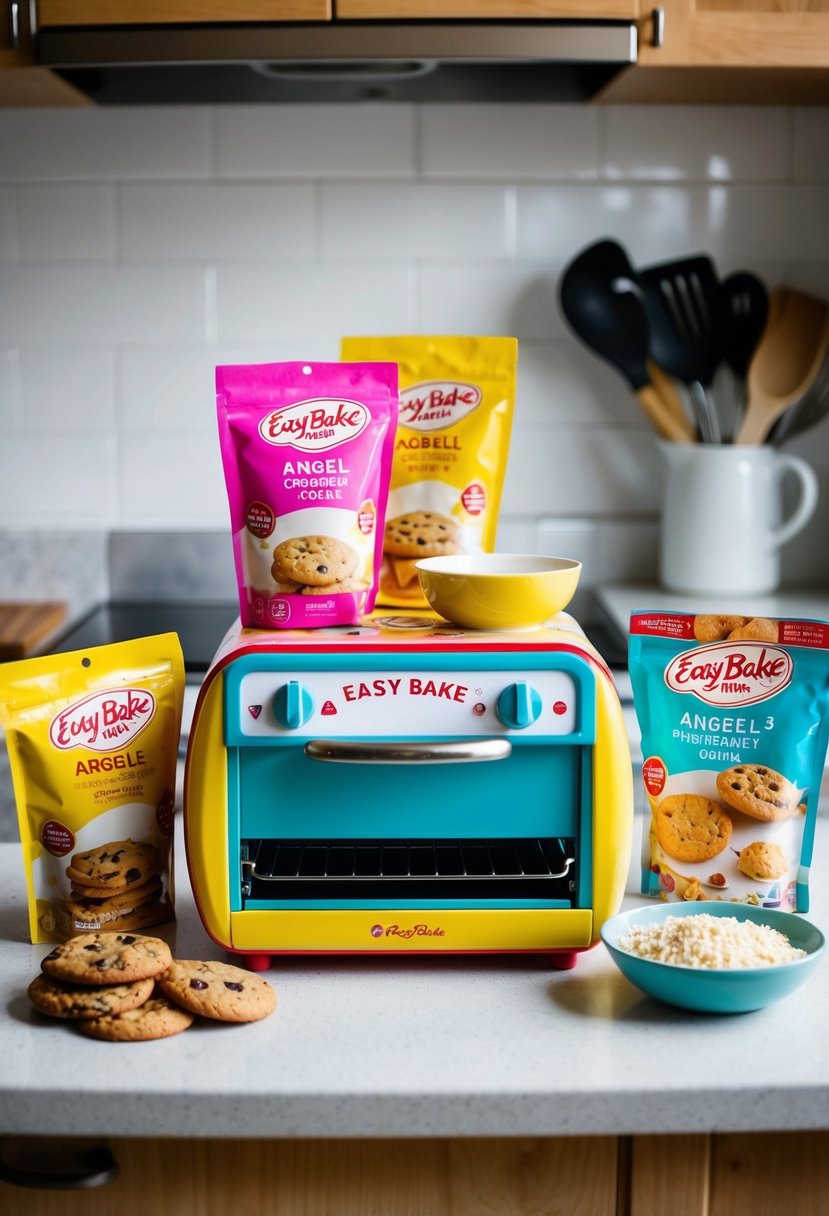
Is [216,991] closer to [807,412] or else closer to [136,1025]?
[136,1025]

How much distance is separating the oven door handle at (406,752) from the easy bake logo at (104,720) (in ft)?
0.48

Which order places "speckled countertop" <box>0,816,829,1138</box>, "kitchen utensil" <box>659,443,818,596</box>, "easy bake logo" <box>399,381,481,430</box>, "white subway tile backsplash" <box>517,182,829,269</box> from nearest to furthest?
"speckled countertop" <box>0,816,829,1138</box>
"easy bake logo" <box>399,381,481,430</box>
"kitchen utensil" <box>659,443,818,596</box>
"white subway tile backsplash" <box>517,182,829,269</box>

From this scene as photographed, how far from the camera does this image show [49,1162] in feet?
2.63

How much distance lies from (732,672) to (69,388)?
4.80 ft

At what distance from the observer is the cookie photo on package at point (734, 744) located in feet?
3.10

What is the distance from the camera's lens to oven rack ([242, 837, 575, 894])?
91cm

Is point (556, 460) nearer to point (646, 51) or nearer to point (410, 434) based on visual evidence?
point (646, 51)

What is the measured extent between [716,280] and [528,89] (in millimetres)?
434

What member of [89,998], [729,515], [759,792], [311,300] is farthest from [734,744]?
[311,300]

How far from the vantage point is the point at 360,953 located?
915 mm

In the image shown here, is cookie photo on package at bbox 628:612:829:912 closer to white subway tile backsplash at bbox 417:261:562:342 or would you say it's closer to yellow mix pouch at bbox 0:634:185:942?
yellow mix pouch at bbox 0:634:185:942

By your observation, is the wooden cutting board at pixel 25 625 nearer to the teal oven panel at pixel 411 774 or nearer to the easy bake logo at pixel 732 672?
the teal oven panel at pixel 411 774

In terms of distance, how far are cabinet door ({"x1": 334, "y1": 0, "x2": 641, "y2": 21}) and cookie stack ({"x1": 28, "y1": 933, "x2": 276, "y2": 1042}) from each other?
128cm

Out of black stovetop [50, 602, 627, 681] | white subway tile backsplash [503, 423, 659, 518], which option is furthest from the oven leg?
white subway tile backsplash [503, 423, 659, 518]
